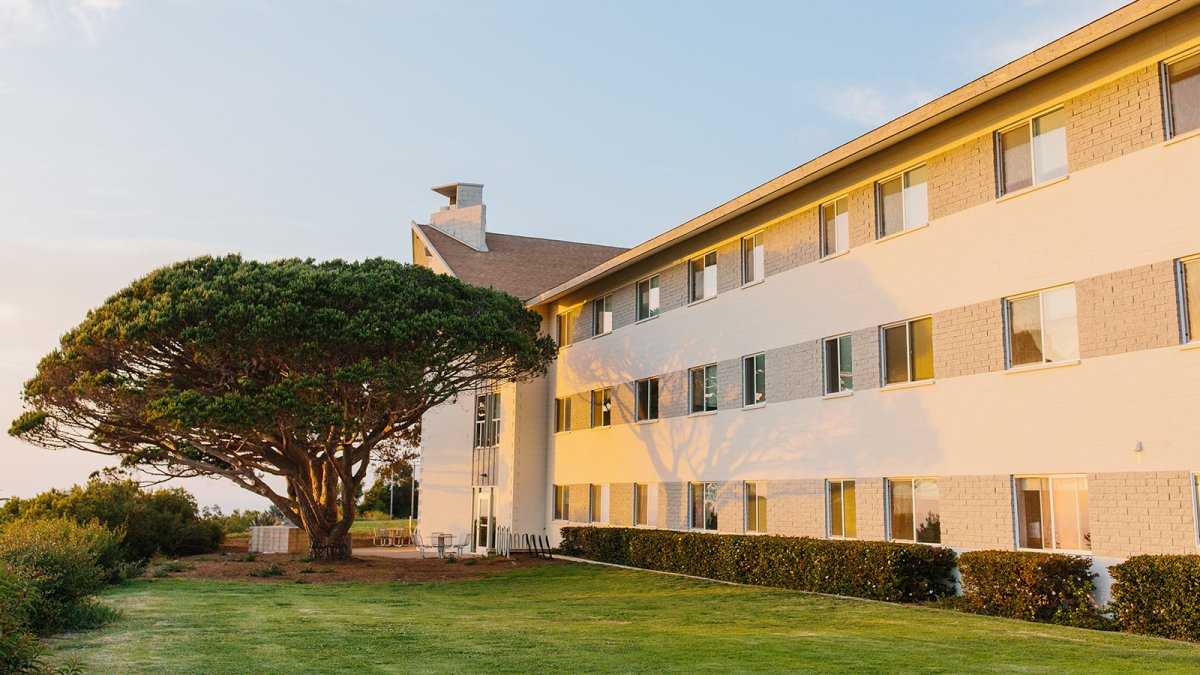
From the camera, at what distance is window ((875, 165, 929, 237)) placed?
61.5ft

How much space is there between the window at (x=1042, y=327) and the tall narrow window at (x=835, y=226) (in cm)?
466

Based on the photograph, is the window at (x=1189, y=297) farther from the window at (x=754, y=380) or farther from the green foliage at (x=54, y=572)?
the green foliage at (x=54, y=572)

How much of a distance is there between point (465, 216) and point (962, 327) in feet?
84.9

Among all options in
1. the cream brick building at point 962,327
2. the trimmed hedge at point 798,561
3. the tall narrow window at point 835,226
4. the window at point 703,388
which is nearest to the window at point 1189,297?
the cream brick building at point 962,327

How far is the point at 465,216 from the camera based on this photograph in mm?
39719

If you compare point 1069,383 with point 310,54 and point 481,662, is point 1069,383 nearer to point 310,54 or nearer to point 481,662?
point 481,662

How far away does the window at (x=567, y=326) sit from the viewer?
3286 cm

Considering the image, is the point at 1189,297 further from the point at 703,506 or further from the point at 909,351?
the point at 703,506

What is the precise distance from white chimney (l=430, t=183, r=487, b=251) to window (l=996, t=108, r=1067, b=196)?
2509 cm

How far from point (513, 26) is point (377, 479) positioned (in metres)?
48.5

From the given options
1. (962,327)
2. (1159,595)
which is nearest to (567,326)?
(962,327)

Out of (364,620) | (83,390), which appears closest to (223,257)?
(83,390)

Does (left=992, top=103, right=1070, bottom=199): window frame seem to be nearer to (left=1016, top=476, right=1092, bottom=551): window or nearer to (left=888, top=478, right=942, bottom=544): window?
(left=1016, top=476, right=1092, bottom=551): window

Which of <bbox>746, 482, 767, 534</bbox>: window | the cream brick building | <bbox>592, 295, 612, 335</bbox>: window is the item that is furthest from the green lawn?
<bbox>592, 295, 612, 335</bbox>: window
